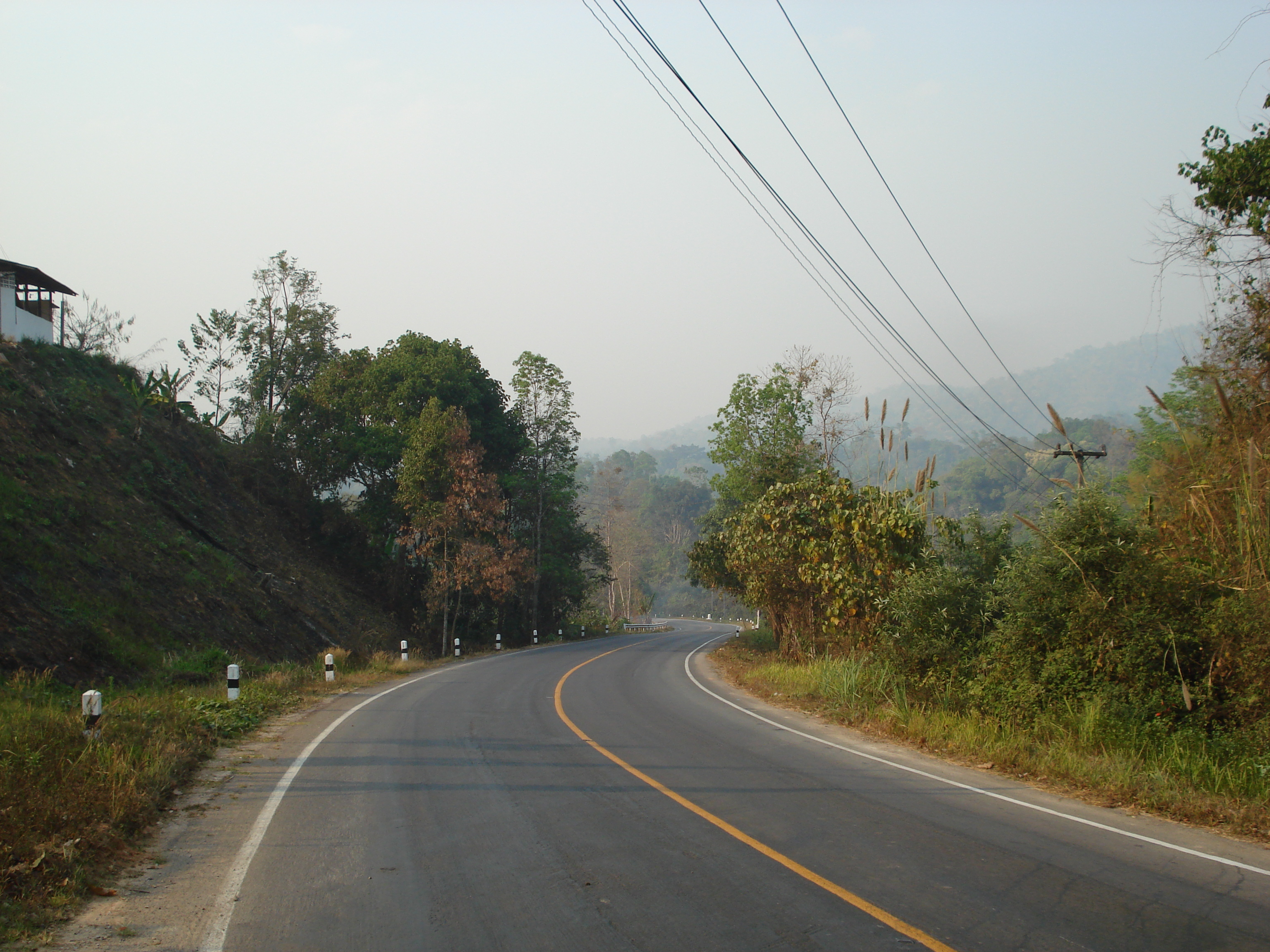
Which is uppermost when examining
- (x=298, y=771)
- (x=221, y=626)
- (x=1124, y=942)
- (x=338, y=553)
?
(x=338, y=553)

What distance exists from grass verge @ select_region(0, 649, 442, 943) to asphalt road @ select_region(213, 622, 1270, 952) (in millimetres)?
1096

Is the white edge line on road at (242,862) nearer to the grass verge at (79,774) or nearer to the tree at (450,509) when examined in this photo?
the grass verge at (79,774)

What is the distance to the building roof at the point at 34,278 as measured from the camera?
28484 millimetres

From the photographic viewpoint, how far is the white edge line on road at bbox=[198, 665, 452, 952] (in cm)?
493

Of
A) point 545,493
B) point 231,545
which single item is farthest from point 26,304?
point 545,493

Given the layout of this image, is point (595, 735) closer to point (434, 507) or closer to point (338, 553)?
point (434, 507)

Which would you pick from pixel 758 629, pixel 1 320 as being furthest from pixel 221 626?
pixel 758 629

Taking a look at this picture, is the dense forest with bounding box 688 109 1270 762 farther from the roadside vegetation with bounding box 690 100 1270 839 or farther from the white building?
the white building

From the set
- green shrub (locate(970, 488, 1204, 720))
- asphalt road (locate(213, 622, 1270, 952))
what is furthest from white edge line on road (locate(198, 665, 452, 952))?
green shrub (locate(970, 488, 1204, 720))

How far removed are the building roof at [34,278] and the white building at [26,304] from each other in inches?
0.6

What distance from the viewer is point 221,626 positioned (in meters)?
22.1

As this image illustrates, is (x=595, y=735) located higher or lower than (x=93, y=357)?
lower

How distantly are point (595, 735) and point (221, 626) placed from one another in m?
14.7

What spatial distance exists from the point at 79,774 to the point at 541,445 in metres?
37.1
